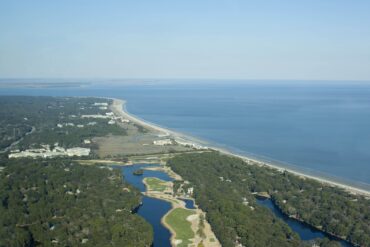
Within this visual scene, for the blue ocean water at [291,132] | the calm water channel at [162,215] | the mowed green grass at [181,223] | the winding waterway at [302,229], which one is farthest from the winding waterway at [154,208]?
the blue ocean water at [291,132]

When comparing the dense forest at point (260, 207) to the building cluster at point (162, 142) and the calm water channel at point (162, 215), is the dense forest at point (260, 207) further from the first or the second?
the building cluster at point (162, 142)

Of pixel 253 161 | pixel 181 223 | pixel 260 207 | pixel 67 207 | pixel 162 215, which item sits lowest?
pixel 162 215

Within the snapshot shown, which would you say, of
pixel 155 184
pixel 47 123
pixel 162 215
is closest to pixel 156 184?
pixel 155 184

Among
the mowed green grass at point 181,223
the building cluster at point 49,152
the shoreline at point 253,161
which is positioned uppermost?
the shoreline at point 253,161

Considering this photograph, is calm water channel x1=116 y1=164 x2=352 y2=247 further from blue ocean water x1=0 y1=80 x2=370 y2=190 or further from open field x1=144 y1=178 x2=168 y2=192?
blue ocean water x1=0 y1=80 x2=370 y2=190

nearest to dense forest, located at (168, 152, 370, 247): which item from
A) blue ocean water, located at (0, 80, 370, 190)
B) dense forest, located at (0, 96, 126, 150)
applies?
blue ocean water, located at (0, 80, 370, 190)

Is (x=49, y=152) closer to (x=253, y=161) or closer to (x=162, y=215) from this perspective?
(x=253, y=161)

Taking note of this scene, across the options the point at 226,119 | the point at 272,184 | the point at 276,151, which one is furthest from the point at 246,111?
the point at 272,184

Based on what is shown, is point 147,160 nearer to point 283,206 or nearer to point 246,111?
point 283,206
